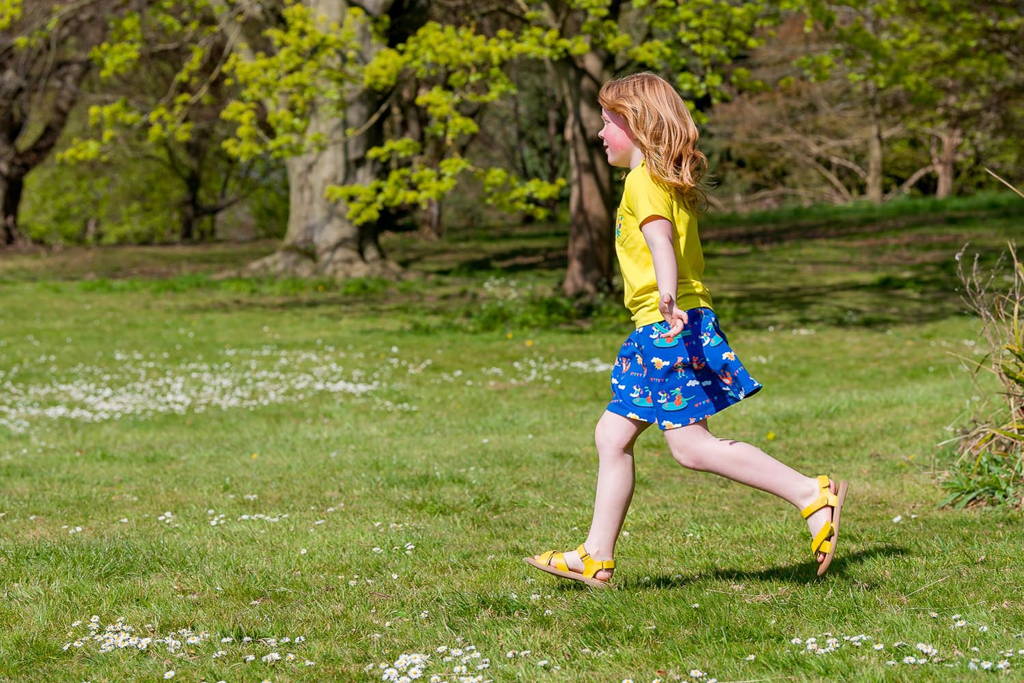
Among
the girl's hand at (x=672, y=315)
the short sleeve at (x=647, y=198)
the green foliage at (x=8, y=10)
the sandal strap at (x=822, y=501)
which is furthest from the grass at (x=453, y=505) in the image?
the green foliage at (x=8, y=10)

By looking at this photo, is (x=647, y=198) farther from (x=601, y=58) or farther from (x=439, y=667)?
(x=601, y=58)

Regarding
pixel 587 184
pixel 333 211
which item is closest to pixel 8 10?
pixel 333 211

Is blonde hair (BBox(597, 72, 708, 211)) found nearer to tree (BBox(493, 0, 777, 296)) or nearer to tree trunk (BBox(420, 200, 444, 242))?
tree (BBox(493, 0, 777, 296))

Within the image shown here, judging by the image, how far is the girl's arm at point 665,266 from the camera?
4.52 m

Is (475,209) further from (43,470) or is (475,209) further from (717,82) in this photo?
(43,470)

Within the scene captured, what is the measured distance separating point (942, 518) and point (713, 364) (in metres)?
2.35

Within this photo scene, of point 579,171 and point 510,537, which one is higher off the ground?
point 579,171

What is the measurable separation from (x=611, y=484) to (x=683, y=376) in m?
0.55

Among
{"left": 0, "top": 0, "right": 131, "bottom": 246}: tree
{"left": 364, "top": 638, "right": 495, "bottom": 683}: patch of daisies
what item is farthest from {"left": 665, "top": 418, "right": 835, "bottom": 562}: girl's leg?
{"left": 0, "top": 0, "right": 131, "bottom": 246}: tree

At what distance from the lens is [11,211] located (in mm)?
31453

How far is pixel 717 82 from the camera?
14.9 metres

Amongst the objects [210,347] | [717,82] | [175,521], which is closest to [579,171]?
[717,82]

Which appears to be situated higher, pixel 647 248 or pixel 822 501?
pixel 647 248

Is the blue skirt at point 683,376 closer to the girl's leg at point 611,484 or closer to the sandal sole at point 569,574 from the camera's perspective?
the girl's leg at point 611,484
